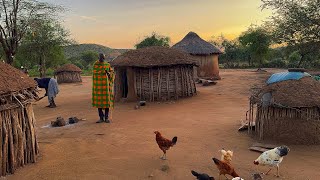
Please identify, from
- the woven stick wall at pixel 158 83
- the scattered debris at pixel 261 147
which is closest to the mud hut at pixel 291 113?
the scattered debris at pixel 261 147

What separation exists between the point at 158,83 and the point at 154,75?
41 centimetres

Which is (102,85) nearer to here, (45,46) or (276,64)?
(45,46)

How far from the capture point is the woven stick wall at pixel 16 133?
6246 millimetres

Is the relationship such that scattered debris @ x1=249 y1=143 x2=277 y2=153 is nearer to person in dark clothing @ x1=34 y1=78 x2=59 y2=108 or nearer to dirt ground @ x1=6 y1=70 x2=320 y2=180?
dirt ground @ x1=6 y1=70 x2=320 y2=180

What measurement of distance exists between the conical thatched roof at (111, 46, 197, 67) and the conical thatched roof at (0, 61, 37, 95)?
306 inches

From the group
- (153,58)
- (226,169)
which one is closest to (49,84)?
(153,58)

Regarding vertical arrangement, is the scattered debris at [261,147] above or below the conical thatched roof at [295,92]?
below

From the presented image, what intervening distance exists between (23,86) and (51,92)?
8.01 meters

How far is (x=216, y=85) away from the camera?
20438 mm

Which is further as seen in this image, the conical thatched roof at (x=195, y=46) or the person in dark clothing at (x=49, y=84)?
the conical thatched roof at (x=195, y=46)

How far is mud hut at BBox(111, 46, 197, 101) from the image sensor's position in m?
14.9

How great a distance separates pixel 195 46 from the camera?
24312 mm

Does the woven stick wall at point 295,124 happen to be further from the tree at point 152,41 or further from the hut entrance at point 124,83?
the tree at point 152,41

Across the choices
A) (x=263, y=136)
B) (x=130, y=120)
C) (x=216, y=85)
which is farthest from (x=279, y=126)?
(x=216, y=85)
